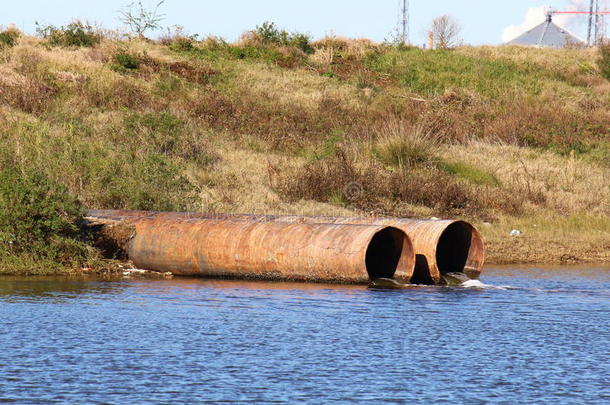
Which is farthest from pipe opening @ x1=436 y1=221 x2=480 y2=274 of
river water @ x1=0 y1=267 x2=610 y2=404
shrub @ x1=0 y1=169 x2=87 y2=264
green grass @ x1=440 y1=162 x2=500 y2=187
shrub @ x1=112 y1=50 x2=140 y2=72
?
shrub @ x1=112 y1=50 x2=140 y2=72

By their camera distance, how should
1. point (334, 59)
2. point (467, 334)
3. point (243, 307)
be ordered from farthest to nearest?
point (334, 59) → point (243, 307) → point (467, 334)

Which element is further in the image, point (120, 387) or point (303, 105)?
point (303, 105)

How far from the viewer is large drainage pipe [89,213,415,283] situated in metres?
13.5

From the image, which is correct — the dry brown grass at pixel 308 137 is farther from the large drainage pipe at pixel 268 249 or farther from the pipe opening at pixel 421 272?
the pipe opening at pixel 421 272

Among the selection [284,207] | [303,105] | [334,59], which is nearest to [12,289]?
[284,207]

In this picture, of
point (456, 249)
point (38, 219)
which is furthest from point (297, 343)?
point (456, 249)

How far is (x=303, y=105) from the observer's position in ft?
110

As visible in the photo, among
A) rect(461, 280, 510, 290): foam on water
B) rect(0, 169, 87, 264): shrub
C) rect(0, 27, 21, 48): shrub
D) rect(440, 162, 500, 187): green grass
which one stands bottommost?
rect(461, 280, 510, 290): foam on water

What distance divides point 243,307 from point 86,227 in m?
4.27

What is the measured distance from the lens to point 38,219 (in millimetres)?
14180

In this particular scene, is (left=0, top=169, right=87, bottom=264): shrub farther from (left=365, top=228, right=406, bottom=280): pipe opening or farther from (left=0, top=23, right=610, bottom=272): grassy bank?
(left=365, top=228, right=406, bottom=280): pipe opening

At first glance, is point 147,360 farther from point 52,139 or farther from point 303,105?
point 303,105

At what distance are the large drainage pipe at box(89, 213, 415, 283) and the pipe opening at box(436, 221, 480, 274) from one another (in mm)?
1126

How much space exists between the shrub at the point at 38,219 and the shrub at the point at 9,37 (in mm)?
21107
